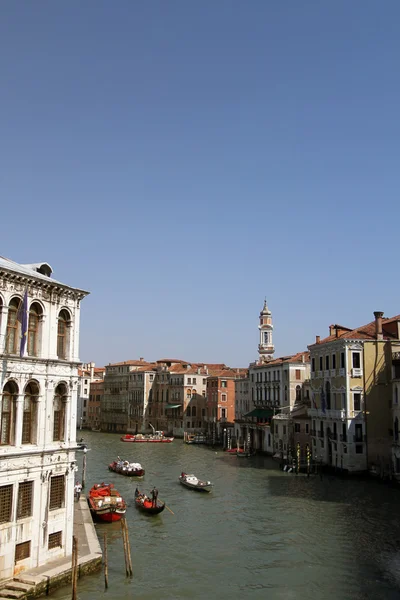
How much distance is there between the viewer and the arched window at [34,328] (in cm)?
1934

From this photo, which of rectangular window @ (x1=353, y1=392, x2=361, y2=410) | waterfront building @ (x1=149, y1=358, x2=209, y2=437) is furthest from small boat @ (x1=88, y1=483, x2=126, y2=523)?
waterfront building @ (x1=149, y1=358, x2=209, y2=437)

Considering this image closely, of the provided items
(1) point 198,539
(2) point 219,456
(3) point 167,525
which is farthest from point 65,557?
(2) point 219,456

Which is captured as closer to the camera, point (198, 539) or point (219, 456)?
point (198, 539)

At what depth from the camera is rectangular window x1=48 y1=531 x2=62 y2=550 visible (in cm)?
1902

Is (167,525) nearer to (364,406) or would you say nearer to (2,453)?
(2,453)

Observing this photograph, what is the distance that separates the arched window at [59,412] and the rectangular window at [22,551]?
334 cm

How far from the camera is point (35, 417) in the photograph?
750 inches

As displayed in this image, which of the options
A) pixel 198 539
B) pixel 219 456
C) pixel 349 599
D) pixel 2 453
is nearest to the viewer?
pixel 2 453

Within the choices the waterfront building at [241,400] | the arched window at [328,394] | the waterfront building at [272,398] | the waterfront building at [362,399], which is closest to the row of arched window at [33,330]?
the waterfront building at [362,399]

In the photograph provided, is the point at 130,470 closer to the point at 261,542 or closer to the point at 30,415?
the point at 261,542

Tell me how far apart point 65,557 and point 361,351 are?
101ft

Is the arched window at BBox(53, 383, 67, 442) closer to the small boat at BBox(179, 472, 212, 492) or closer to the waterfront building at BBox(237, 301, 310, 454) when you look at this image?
the small boat at BBox(179, 472, 212, 492)

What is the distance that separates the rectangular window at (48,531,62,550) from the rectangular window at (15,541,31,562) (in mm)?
892

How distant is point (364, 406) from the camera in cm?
4419
